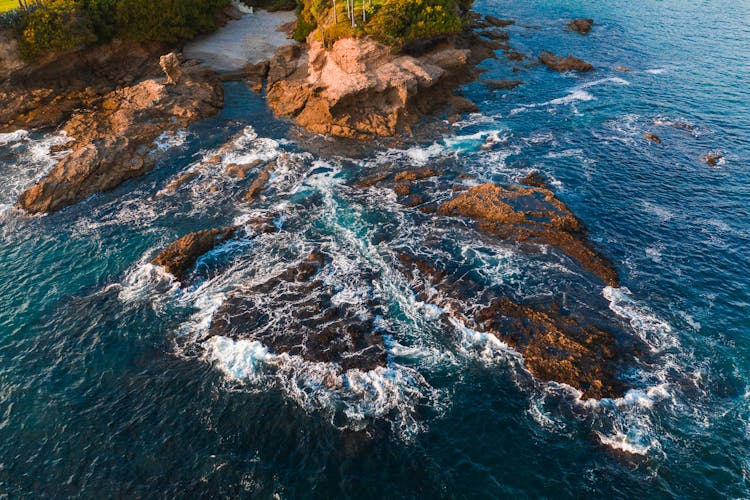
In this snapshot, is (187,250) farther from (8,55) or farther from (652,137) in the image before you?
(652,137)

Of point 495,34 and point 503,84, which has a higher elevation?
point 495,34

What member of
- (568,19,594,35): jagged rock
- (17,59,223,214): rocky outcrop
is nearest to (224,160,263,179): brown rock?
(17,59,223,214): rocky outcrop

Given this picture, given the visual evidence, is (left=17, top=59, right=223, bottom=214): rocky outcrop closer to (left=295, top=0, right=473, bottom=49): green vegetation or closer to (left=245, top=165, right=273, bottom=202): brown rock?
(left=245, top=165, right=273, bottom=202): brown rock

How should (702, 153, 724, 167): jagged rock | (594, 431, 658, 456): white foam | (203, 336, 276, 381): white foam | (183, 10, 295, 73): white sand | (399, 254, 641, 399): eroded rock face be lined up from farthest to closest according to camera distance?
(183, 10, 295, 73): white sand
(702, 153, 724, 167): jagged rock
(203, 336, 276, 381): white foam
(399, 254, 641, 399): eroded rock face
(594, 431, 658, 456): white foam

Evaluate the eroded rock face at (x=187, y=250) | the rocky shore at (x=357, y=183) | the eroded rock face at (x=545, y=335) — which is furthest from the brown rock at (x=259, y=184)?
the eroded rock face at (x=545, y=335)

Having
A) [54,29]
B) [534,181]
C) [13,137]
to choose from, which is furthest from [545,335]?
[54,29]

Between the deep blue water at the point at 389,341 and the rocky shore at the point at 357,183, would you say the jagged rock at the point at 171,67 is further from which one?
the deep blue water at the point at 389,341

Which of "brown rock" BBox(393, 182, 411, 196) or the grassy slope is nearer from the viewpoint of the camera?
"brown rock" BBox(393, 182, 411, 196)
